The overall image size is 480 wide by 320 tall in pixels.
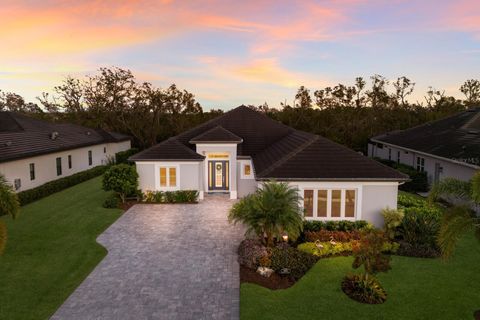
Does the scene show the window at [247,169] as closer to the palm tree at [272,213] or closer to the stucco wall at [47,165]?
the palm tree at [272,213]

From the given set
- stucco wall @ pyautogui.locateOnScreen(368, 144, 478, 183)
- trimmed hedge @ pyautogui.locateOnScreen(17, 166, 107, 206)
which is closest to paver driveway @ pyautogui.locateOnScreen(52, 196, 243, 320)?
trimmed hedge @ pyautogui.locateOnScreen(17, 166, 107, 206)

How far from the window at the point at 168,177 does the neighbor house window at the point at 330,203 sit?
9927 mm

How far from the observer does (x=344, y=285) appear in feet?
35.2

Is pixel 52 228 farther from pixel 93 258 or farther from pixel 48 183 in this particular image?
pixel 48 183

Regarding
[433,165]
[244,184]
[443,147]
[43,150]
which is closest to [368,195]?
[244,184]

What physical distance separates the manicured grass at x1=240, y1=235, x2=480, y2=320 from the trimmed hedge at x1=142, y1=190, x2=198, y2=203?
11321mm

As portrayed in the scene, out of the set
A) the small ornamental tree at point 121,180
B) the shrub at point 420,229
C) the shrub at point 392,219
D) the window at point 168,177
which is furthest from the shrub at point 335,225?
the small ornamental tree at point 121,180

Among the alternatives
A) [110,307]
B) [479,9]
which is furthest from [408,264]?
[479,9]

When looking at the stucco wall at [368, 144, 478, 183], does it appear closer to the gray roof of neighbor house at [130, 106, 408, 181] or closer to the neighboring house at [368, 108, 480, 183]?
the neighboring house at [368, 108, 480, 183]

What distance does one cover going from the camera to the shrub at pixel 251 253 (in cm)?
1226

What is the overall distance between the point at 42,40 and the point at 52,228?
49.7ft

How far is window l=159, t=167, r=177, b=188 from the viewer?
72.8ft

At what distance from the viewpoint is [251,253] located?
498 inches

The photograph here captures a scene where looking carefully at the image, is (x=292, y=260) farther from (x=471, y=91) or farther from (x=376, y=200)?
(x=471, y=91)
